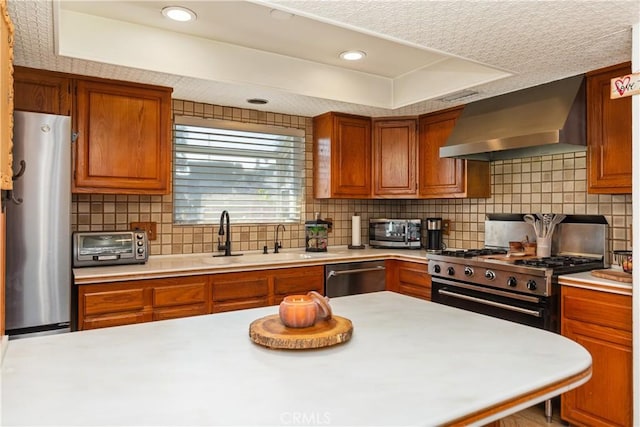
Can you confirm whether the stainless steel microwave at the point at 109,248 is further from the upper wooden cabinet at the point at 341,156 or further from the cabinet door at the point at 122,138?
the upper wooden cabinet at the point at 341,156

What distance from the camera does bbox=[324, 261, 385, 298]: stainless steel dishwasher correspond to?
3.41 metres

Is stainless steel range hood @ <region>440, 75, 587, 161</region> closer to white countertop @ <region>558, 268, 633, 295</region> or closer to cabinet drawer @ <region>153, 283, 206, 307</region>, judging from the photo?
white countertop @ <region>558, 268, 633, 295</region>

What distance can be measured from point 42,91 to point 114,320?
4.82 ft

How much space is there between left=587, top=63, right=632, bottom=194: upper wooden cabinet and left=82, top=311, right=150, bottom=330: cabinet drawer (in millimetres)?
2894

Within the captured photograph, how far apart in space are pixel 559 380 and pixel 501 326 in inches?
16.6

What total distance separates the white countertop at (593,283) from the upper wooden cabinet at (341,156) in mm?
1883

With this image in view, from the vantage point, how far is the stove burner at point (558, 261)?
2.68 m

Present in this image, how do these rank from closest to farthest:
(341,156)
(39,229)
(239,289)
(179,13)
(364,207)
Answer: (39,229), (179,13), (239,289), (341,156), (364,207)

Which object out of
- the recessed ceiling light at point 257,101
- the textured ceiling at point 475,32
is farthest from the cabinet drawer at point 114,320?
the recessed ceiling light at point 257,101

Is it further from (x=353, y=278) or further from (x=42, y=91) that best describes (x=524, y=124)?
(x=42, y=91)

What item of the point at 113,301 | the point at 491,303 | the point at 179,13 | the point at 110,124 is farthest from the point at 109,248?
the point at 491,303

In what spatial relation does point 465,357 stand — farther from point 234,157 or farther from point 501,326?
point 234,157

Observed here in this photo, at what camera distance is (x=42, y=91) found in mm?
2686

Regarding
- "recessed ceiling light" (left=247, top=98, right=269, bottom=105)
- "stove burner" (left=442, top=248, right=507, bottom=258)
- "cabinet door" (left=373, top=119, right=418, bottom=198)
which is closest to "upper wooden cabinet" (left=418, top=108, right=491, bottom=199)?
"cabinet door" (left=373, top=119, right=418, bottom=198)
